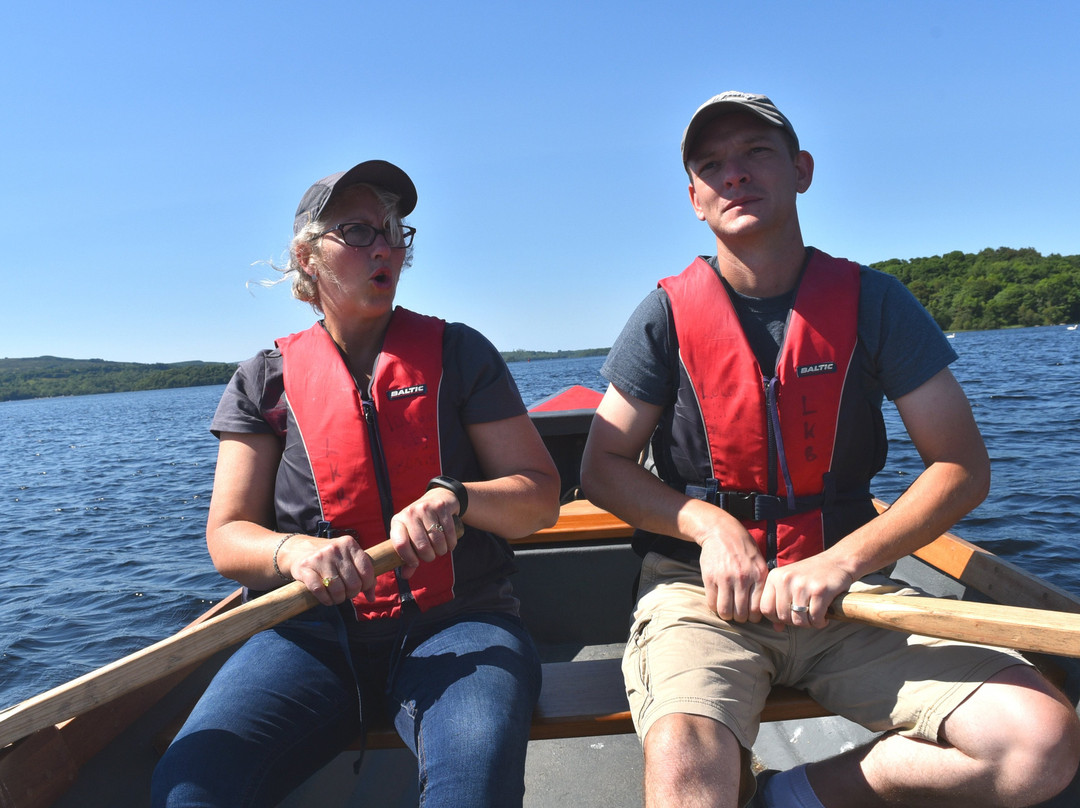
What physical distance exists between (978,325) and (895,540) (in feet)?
243

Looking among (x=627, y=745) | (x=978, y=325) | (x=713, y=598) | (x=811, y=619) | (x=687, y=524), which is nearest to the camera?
(x=811, y=619)

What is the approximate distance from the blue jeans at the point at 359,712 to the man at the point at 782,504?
0.30 m

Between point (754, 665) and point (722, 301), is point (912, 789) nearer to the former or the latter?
point (754, 665)

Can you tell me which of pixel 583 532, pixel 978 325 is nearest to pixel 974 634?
pixel 583 532

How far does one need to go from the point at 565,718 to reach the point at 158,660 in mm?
917

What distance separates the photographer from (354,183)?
2072 millimetres

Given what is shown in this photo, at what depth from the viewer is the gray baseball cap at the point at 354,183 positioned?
201 centimetres

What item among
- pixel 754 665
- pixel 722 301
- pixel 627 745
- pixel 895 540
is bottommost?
pixel 627 745

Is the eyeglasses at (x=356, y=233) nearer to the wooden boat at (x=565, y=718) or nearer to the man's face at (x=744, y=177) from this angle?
the man's face at (x=744, y=177)

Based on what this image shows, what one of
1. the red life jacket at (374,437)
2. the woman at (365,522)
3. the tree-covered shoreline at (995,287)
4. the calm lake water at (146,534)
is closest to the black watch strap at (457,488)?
the woman at (365,522)

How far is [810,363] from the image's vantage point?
1.98 m

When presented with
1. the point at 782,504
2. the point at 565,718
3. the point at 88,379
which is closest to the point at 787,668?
the point at 782,504

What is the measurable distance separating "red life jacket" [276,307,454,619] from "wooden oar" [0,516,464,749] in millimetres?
226

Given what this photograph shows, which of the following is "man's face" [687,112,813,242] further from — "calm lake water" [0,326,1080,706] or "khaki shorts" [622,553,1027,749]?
"calm lake water" [0,326,1080,706]
